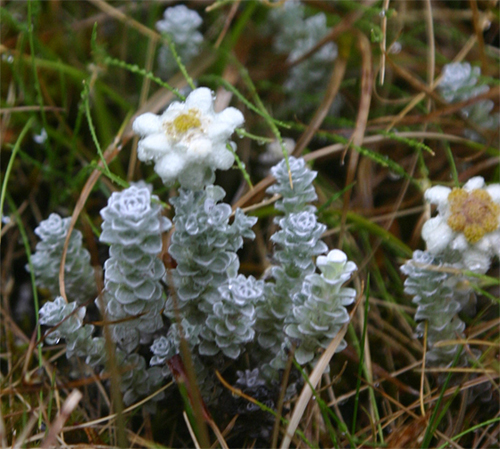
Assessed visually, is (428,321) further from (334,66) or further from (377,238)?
(334,66)

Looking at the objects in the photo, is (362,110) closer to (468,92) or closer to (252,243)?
(468,92)

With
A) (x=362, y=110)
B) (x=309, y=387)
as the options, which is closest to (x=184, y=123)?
(x=309, y=387)

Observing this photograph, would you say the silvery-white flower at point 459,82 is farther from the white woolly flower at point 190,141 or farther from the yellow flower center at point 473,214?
the white woolly flower at point 190,141

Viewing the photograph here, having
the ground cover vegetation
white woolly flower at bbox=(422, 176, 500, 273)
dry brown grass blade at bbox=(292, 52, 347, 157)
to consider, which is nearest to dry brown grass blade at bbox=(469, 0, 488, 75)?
the ground cover vegetation

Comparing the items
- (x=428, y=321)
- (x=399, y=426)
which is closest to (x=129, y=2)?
(x=428, y=321)

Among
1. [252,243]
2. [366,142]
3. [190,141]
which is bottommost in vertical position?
[252,243]

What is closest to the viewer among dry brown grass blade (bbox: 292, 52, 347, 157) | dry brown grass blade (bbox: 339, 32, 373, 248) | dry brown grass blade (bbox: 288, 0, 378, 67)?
dry brown grass blade (bbox: 339, 32, 373, 248)

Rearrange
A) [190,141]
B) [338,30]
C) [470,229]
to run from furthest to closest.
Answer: [338,30] < [470,229] < [190,141]

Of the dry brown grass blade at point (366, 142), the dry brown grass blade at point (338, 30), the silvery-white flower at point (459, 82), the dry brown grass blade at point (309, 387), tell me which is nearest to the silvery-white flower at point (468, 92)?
the silvery-white flower at point (459, 82)

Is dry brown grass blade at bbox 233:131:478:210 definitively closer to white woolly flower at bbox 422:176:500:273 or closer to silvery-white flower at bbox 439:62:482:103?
silvery-white flower at bbox 439:62:482:103
